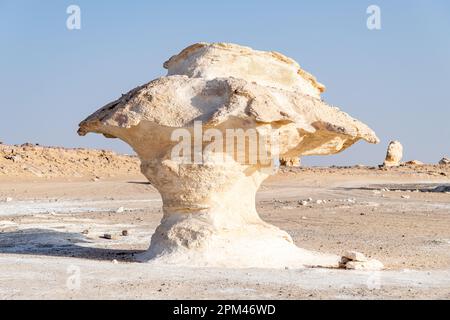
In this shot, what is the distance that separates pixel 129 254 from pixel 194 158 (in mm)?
2052

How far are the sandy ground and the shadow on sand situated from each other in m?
0.02

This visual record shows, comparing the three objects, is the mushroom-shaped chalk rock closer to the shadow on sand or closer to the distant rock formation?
the shadow on sand

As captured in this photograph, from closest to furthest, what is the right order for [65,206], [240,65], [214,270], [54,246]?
[214,270] < [240,65] < [54,246] < [65,206]

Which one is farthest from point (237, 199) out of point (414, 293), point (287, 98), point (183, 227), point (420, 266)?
point (414, 293)

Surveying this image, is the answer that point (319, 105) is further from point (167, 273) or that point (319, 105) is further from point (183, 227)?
point (167, 273)

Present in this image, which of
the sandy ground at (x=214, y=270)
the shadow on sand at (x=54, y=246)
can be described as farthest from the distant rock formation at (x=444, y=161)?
the shadow on sand at (x=54, y=246)

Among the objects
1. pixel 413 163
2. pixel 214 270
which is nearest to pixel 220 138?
pixel 214 270

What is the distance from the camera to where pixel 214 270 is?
880 cm

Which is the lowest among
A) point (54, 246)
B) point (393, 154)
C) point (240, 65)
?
point (54, 246)

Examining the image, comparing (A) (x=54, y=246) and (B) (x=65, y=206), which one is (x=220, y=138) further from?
(B) (x=65, y=206)

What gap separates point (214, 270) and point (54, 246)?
3941 millimetres

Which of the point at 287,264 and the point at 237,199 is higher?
the point at 237,199

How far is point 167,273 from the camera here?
8.45 meters
